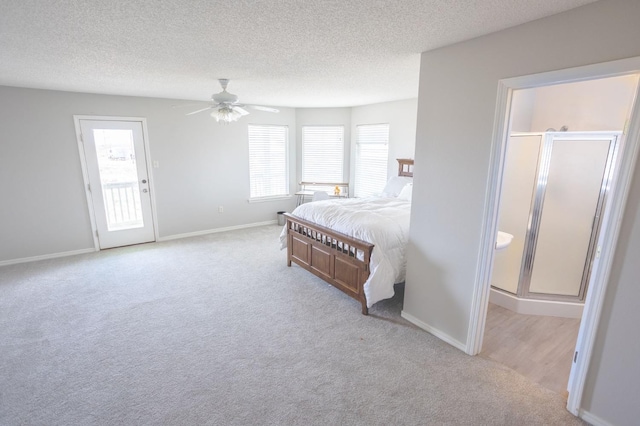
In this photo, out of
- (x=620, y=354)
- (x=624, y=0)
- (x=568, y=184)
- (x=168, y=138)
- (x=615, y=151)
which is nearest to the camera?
(x=624, y=0)

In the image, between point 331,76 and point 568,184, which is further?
point 331,76

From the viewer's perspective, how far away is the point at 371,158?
233 inches

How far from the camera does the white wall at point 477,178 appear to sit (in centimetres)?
165

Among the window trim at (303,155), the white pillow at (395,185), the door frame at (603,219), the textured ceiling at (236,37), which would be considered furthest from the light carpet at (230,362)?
the window trim at (303,155)

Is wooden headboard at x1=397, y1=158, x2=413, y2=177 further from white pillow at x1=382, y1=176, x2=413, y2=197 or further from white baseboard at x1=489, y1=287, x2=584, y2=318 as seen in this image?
white baseboard at x1=489, y1=287, x2=584, y2=318

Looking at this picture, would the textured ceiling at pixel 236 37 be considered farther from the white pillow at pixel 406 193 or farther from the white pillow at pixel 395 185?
the white pillow at pixel 395 185

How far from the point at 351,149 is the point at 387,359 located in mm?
4580

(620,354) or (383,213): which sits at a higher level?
(383,213)

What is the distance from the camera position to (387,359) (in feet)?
7.95

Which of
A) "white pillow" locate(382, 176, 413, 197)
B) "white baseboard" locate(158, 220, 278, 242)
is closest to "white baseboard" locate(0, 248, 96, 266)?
"white baseboard" locate(158, 220, 278, 242)

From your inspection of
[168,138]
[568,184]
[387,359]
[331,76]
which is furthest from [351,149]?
[387,359]

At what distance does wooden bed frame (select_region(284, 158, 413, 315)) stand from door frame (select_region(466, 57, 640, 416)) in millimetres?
993

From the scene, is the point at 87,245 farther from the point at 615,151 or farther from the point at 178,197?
the point at 615,151

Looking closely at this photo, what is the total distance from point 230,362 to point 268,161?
4494mm
